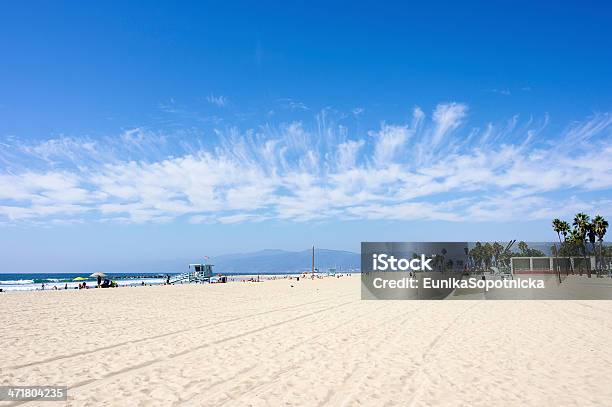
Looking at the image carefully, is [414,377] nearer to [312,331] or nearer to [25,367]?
[312,331]

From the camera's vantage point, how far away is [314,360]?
28.1 feet

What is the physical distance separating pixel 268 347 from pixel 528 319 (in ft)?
34.1

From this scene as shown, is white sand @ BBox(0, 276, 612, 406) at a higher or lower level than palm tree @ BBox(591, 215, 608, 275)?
lower

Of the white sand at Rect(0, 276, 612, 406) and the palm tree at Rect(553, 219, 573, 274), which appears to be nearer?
the white sand at Rect(0, 276, 612, 406)

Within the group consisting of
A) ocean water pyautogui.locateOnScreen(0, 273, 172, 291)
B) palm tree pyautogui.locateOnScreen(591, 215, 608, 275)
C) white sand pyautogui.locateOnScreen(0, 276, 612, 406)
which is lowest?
ocean water pyautogui.locateOnScreen(0, 273, 172, 291)

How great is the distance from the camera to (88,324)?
13633 mm

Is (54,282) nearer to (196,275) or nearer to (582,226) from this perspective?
(196,275)

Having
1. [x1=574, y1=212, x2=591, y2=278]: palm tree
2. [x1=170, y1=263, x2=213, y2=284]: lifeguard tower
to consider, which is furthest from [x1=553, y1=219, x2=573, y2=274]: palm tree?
[x1=170, y1=263, x2=213, y2=284]: lifeguard tower

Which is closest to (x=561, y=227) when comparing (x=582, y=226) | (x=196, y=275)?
(x=582, y=226)

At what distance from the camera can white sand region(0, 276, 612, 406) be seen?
633 centimetres

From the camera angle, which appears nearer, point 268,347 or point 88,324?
point 268,347

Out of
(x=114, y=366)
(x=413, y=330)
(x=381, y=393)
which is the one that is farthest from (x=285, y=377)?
(x=413, y=330)

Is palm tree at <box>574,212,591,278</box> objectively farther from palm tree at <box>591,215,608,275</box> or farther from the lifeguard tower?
the lifeguard tower

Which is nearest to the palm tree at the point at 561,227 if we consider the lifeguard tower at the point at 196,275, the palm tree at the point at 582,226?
the palm tree at the point at 582,226
